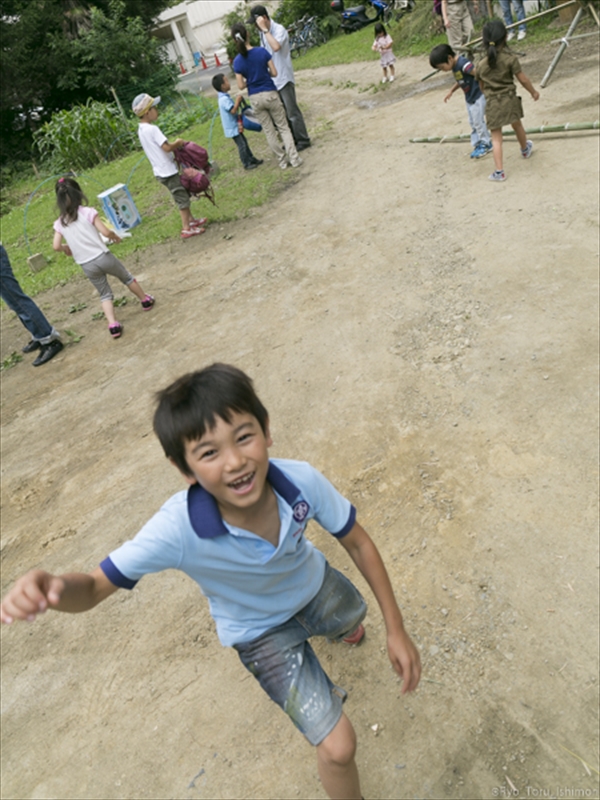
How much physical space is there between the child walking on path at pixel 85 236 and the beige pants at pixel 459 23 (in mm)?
Result: 8357

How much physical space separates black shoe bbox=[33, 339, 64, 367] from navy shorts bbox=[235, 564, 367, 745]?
5.28 m

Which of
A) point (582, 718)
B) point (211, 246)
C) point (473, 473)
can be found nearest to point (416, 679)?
point (582, 718)

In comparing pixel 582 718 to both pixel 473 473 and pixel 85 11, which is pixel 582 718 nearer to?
pixel 473 473

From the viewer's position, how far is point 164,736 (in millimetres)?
2615

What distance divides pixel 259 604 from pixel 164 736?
113 centimetres

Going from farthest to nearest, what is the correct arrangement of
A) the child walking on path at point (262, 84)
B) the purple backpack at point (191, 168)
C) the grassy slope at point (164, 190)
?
the grassy slope at point (164, 190) < the child walking on path at point (262, 84) < the purple backpack at point (191, 168)

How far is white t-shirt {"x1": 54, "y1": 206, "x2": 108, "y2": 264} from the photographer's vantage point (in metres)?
6.05

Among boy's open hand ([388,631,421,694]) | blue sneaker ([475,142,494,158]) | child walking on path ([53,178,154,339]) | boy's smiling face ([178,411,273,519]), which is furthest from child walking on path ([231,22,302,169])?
boy's open hand ([388,631,421,694])

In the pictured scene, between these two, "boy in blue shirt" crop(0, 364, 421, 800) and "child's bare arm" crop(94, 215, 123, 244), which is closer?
"boy in blue shirt" crop(0, 364, 421, 800)

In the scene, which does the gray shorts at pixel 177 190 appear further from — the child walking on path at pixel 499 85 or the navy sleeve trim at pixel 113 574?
the navy sleeve trim at pixel 113 574

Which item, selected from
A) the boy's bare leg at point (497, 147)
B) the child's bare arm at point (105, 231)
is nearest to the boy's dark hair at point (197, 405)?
the child's bare arm at point (105, 231)

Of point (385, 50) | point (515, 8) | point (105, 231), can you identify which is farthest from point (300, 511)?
point (515, 8)

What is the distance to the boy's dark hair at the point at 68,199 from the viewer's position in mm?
5926

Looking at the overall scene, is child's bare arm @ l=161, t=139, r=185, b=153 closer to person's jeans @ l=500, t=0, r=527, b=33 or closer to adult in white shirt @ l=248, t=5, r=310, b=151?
adult in white shirt @ l=248, t=5, r=310, b=151
